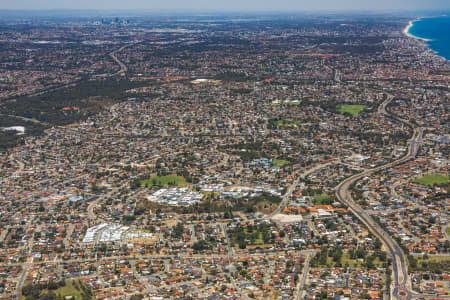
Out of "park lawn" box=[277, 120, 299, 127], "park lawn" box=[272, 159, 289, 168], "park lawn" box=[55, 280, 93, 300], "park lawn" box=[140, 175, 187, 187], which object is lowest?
"park lawn" box=[55, 280, 93, 300]

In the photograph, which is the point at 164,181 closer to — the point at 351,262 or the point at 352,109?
the point at 351,262

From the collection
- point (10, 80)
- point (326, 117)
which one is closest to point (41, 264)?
point (326, 117)

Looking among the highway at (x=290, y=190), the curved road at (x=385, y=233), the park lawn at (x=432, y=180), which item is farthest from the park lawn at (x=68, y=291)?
the park lawn at (x=432, y=180)

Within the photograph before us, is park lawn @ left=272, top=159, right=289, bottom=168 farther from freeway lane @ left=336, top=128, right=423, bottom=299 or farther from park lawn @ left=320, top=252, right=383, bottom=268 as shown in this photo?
park lawn @ left=320, top=252, right=383, bottom=268

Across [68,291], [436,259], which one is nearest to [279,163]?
[436,259]

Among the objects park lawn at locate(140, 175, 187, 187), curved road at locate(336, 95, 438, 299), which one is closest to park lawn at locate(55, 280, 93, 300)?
park lawn at locate(140, 175, 187, 187)

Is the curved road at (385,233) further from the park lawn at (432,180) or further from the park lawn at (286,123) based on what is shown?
the park lawn at (286,123)
